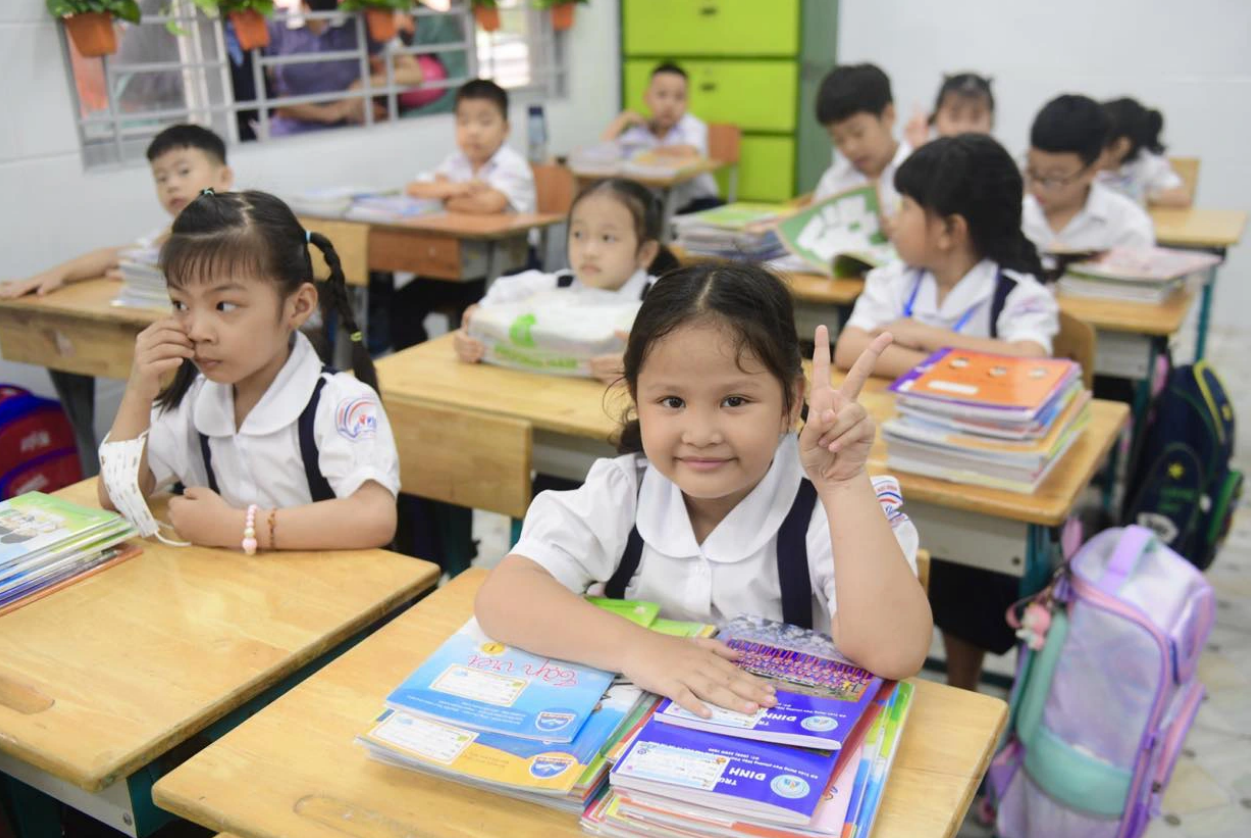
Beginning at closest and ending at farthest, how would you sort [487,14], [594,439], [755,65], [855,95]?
[594,439], [855,95], [487,14], [755,65]

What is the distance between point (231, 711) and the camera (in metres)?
1.10

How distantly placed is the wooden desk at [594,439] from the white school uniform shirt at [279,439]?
0.68 ft

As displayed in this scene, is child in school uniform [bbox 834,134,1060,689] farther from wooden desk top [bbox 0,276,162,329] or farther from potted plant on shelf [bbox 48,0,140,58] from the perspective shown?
potted plant on shelf [bbox 48,0,140,58]

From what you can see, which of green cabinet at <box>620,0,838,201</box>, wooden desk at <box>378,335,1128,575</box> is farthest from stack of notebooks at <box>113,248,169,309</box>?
green cabinet at <box>620,0,838,201</box>

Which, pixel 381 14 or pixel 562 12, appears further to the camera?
pixel 562 12

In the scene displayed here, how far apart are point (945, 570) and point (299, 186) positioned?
9.71 feet

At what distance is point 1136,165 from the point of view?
412cm

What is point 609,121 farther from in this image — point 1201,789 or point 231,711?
point 231,711

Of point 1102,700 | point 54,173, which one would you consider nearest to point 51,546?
point 1102,700

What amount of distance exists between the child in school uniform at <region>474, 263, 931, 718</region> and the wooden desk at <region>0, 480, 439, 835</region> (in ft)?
0.80

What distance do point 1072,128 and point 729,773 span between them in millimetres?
2476

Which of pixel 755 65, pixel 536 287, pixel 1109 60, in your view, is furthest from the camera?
pixel 755 65

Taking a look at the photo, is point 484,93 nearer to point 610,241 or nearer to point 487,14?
point 487,14

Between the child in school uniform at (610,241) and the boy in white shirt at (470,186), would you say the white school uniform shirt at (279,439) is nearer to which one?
the child in school uniform at (610,241)
